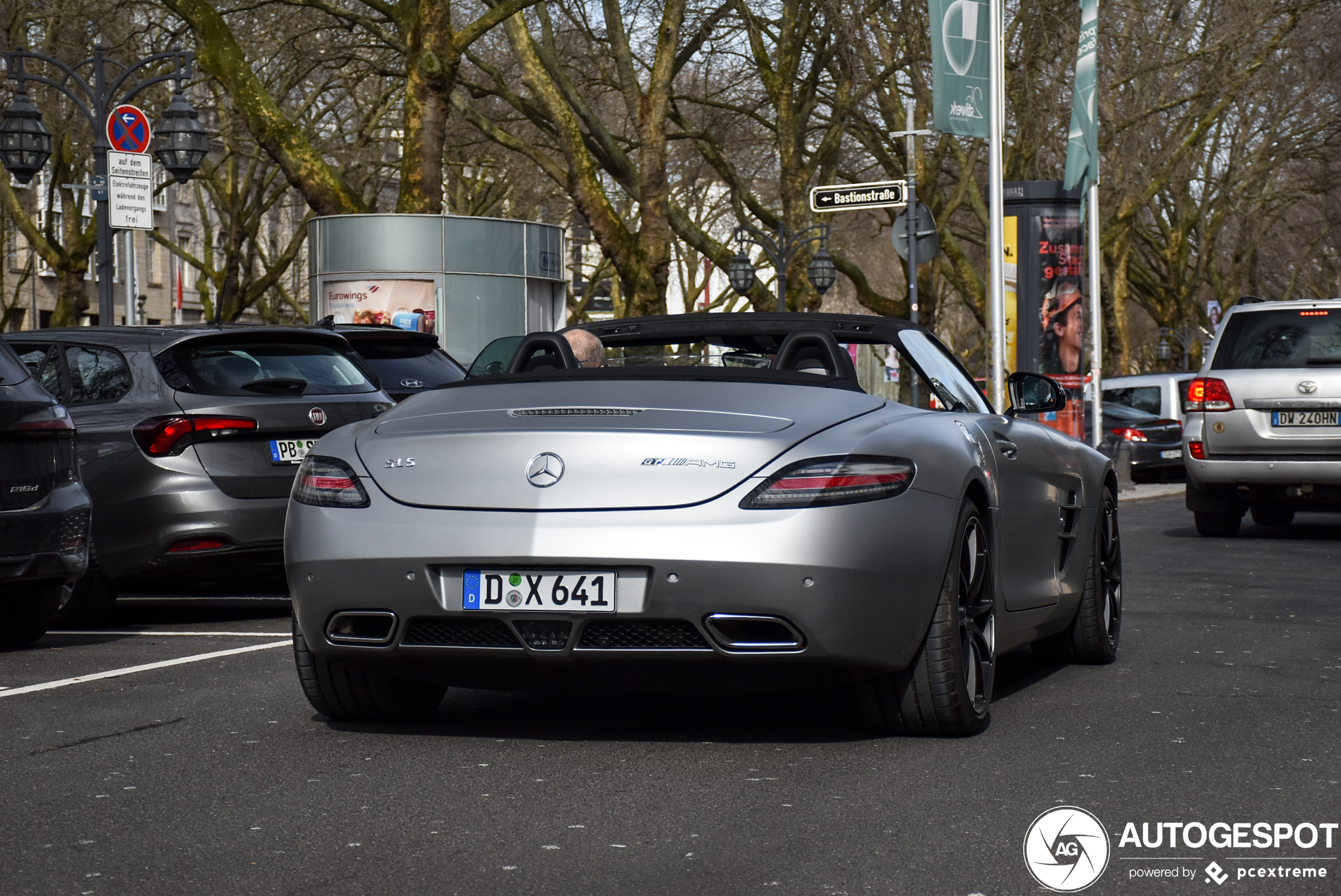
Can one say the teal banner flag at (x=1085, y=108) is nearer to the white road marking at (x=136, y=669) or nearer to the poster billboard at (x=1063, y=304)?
the poster billboard at (x=1063, y=304)

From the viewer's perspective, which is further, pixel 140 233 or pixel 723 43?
pixel 140 233

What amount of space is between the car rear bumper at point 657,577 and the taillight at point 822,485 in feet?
0.10

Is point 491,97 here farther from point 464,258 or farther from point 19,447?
point 19,447

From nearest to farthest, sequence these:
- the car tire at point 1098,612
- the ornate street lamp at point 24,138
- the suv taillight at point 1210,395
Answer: the car tire at point 1098,612
the suv taillight at point 1210,395
the ornate street lamp at point 24,138

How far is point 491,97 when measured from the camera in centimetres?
4038

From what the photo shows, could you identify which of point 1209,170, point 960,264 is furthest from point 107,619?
point 1209,170

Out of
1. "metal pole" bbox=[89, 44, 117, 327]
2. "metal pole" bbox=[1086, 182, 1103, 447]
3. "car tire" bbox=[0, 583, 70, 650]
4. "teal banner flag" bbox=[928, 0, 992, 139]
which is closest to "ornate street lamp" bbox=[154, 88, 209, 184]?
"metal pole" bbox=[89, 44, 117, 327]

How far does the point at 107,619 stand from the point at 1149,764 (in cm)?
629

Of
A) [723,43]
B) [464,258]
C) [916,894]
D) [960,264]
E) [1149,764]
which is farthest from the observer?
[960,264]

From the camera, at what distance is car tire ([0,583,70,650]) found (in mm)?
8781

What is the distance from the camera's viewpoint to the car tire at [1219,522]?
1633cm

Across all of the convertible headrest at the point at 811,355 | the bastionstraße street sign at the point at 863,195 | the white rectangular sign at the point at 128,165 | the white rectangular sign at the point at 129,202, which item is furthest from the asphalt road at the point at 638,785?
the bastionstraße street sign at the point at 863,195

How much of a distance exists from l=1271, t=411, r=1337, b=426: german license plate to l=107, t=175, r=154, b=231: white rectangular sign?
1027 centimetres

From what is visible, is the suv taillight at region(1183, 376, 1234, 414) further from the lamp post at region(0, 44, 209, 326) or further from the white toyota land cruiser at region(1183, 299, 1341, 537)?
the lamp post at region(0, 44, 209, 326)
